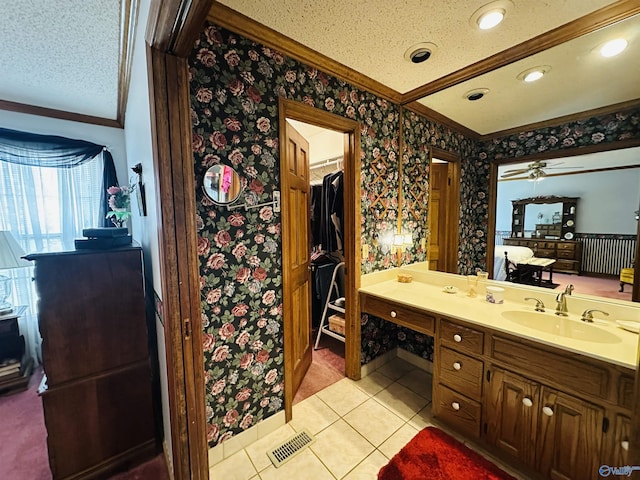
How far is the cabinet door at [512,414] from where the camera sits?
4.33 feet

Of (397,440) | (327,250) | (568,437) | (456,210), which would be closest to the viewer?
(568,437)

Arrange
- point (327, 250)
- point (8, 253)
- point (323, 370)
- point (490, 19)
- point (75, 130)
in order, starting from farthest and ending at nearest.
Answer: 1. point (327, 250)
2. point (75, 130)
3. point (323, 370)
4. point (8, 253)
5. point (490, 19)

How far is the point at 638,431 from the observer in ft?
1.26

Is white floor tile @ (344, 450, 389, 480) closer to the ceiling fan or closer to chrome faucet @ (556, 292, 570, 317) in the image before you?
chrome faucet @ (556, 292, 570, 317)

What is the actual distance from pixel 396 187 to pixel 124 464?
8.99 ft

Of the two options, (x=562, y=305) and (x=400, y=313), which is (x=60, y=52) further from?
(x=562, y=305)

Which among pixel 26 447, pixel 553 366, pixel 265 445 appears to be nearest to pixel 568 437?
pixel 553 366

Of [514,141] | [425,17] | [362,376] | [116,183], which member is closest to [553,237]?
[514,141]

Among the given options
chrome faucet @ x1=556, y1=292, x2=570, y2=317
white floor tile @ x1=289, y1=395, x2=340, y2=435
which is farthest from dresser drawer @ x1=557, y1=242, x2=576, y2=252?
white floor tile @ x1=289, y1=395, x2=340, y2=435

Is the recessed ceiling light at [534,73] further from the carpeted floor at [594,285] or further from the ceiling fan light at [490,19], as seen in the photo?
the carpeted floor at [594,285]

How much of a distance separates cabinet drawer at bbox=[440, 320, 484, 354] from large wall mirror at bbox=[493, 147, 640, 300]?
0.65 m

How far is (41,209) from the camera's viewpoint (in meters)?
2.47

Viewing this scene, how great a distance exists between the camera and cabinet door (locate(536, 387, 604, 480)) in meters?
1.14

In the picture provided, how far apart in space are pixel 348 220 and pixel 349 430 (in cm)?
151
